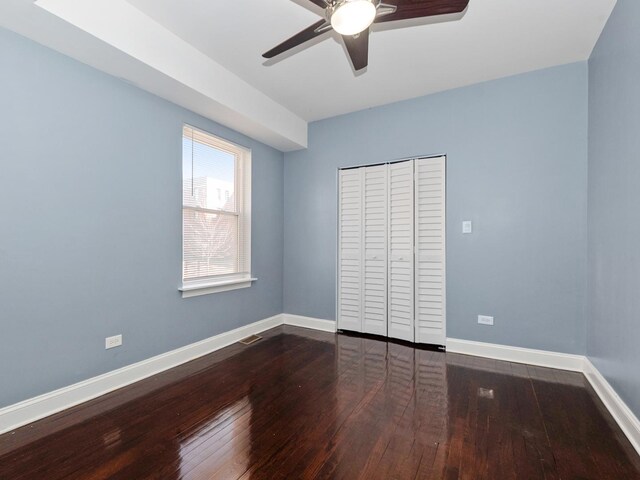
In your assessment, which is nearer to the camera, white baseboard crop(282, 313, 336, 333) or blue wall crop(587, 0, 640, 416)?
blue wall crop(587, 0, 640, 416)

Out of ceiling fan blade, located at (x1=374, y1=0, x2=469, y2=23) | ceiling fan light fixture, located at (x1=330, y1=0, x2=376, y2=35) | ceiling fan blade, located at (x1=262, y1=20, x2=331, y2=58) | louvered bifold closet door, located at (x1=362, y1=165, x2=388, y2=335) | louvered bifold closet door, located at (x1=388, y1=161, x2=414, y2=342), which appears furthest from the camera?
louvered bifold closet door, located at (x1=362, y1=165, x2=388, y2=335)

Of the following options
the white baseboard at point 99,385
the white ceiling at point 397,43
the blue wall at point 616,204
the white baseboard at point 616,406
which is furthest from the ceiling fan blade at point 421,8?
the white baseboard at point 99,385

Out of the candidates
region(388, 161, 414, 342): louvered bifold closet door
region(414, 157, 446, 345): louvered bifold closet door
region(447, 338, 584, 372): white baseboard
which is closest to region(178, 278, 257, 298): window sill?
region(388, 161, 414, 342): louvered bifold closet door

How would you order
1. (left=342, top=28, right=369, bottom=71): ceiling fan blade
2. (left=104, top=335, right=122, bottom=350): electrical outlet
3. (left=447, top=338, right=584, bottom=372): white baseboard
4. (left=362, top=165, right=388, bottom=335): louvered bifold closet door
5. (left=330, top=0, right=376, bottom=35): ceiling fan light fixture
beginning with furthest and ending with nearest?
(left=362, top=165, right=388, bottom=335): louvered bifold closet door
(left=447, top=338, right=584, bottom=372): white baseboard
(left=104, top=335, right=122, bottom=350): electrical outlet
(left=342, top=28, right=369, bottom=71): ceiling fan blade
(left=330, top=0, right=376, bottom=35): ceiling fan light fixture

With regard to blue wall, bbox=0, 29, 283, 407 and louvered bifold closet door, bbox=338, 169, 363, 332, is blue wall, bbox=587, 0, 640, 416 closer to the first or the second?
louvered bifold closet door, bbox=338, 169, 363, 332

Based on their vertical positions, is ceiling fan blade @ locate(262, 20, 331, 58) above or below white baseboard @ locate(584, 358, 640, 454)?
above

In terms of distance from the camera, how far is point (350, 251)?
4035 millimetres

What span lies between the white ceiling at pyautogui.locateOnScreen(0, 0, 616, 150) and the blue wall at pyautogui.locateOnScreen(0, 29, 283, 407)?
0.29 meters

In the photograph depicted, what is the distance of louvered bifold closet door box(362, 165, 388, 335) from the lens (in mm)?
3785

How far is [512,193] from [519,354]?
1586mm

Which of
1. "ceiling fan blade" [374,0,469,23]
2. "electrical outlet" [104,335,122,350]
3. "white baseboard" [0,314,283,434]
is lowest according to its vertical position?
"white baseboard" [0,314,283,434]

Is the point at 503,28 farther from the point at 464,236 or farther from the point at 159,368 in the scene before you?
the point at 159,368

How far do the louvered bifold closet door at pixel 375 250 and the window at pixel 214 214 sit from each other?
1474mm

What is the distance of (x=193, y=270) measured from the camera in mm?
3209
